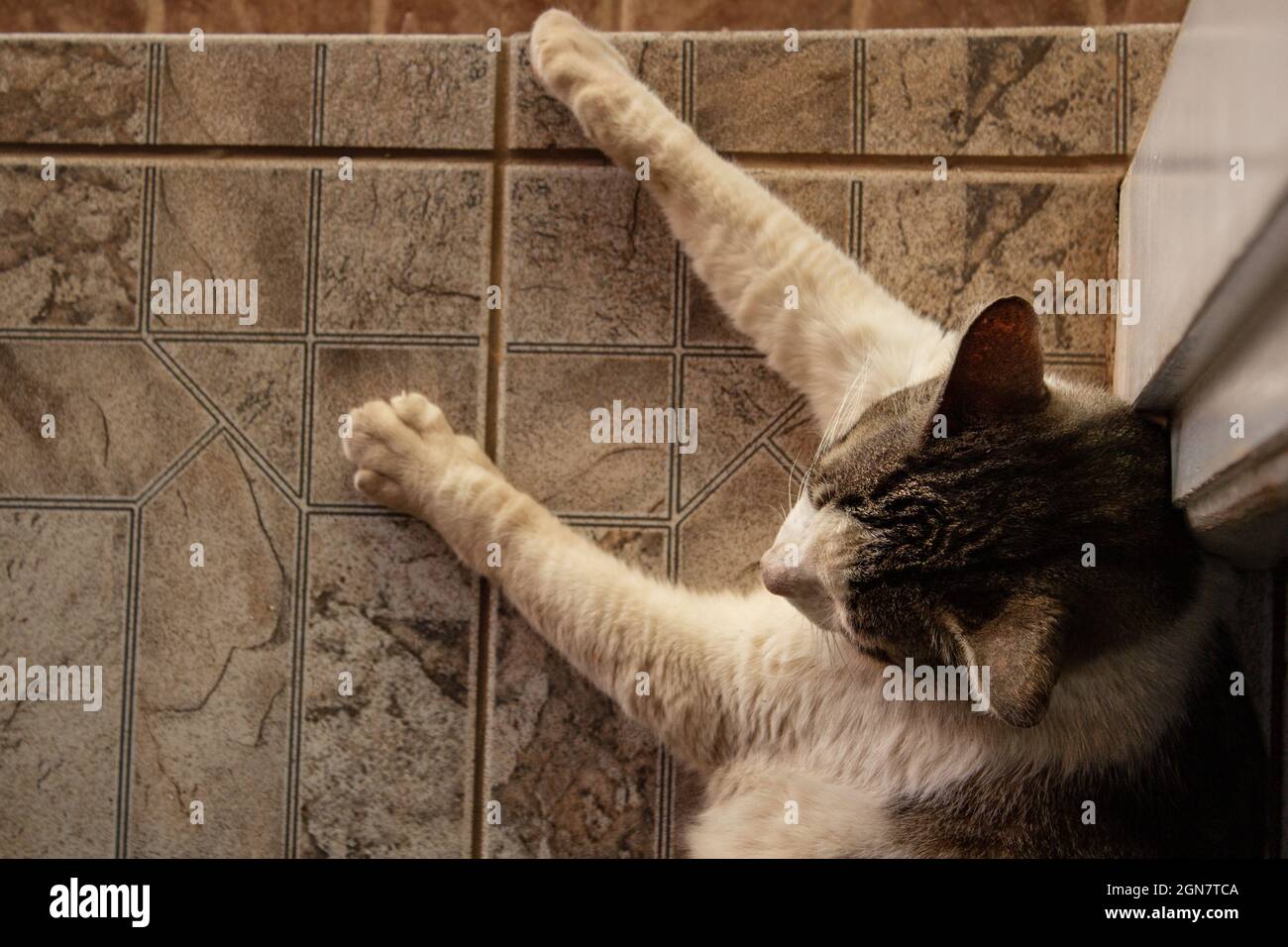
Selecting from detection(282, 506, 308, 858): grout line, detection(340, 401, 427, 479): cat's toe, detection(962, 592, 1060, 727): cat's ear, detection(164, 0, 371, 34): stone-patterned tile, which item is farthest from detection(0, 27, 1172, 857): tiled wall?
detection(962, 592, 1060, 727): cat's ear

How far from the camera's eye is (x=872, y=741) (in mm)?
1446

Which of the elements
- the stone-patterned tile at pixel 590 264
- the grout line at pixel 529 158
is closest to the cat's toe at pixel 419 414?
the stone-patterned tile at pixel 590 264

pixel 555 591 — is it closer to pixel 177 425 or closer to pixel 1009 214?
pixel 177 425

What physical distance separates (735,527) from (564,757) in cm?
53

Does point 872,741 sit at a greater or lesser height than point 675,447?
lesser

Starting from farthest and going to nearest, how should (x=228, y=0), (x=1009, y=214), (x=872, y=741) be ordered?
1. (x=228, y=0)
2. (x=1009, y=214)
3. (x=872, y=741)

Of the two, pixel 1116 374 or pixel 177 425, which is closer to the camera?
pixel 1116 374

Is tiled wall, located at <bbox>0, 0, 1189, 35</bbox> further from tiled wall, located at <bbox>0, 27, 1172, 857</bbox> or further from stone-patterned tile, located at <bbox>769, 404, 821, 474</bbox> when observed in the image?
stone-patterned tile, located at <bbox>769, 404, 821, 474</bbox>

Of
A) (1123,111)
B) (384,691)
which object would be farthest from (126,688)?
(1123,111)

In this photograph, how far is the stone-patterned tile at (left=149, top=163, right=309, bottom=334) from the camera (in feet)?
6.06

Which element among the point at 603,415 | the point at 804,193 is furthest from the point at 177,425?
the point at 804,193

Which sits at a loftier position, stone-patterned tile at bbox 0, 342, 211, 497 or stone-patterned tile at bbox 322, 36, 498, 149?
stone-patterned tile at bbox 322, 36, 498, 149

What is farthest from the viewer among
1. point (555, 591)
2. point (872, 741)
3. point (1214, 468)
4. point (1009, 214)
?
point (1009, 214)

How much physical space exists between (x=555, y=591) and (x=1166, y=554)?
36.6 inches
